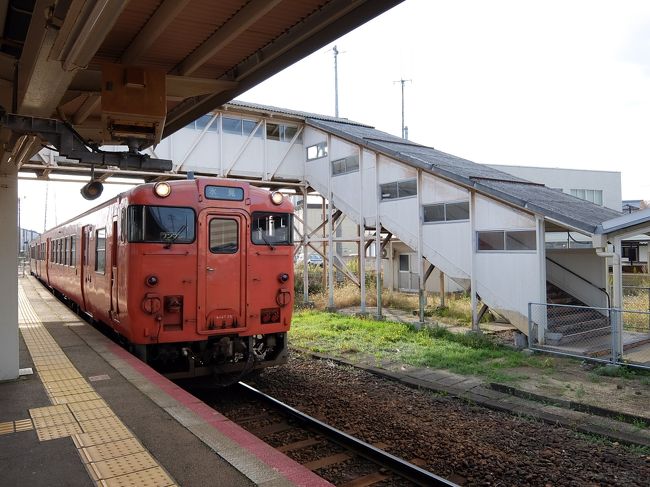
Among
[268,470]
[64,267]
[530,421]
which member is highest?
[64,267]

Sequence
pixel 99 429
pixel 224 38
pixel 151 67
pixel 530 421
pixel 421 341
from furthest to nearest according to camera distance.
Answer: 1. pixel 421 341
2. pixel 530 421
3. pixel 151 67
4. pixel 224 38
5. pixel 99 429

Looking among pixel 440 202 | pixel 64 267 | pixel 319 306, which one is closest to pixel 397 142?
pixel 440 202

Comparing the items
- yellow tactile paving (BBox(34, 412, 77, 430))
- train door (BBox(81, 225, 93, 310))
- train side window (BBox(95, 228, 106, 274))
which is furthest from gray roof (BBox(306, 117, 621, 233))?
yellow tactile paving (BBox(34, 412, 77, 430))

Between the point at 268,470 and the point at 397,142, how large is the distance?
46.7 feet

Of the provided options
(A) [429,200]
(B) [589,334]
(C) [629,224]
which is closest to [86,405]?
(C) [629,224]

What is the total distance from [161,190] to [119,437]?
3.53 meters

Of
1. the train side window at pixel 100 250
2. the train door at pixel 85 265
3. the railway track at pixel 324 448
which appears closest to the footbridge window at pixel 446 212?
the railway track at pixel 324 448

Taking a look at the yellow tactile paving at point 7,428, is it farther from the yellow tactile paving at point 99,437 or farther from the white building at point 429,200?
the white building at point 429,200

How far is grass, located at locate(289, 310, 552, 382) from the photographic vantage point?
927 centimetres

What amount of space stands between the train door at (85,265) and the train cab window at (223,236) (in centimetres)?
375

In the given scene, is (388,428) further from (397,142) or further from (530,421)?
(397,142)

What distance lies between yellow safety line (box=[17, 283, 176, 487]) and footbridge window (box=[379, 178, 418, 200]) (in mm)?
9407

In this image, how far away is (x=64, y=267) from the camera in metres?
13.5

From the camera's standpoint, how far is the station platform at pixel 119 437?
354 centimetres
